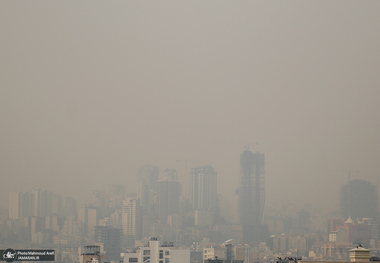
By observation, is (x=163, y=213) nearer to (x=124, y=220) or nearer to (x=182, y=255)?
(x=124, y=220)

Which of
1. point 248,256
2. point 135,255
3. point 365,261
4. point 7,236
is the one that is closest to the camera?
point 365,261

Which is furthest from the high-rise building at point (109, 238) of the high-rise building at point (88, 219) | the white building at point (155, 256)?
the white building at point (155, 256)

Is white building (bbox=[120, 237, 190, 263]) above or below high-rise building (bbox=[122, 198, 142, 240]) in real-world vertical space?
below

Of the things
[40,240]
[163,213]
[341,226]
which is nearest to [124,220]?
[163,213]

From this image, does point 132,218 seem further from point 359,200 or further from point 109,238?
point 359,200

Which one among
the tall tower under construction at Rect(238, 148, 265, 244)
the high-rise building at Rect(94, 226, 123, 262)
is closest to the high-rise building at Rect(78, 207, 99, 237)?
A: the high-rise building at Rect(94, 226, 123, 262)

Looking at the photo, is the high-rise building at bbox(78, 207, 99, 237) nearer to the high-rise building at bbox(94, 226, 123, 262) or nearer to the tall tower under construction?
the high-rise building at bbox(94, 226, 123, 262)
